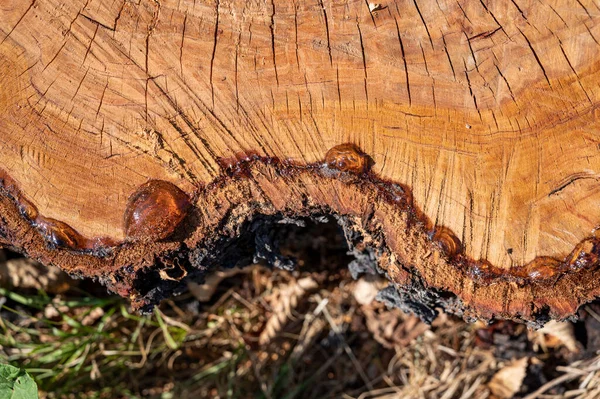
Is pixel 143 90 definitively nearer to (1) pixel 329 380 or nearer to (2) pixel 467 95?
(2) pixel 467 95

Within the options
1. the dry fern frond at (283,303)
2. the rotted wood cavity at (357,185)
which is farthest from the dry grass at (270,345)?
the rotted wood cavity at (357,185)

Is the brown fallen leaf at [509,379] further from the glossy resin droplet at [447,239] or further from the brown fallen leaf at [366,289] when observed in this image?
the glossy resin droplet at [447,239]

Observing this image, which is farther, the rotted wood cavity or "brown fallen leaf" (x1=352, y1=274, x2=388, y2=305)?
"brown fallen leaf" (x1=352, y1=274, x2=388, y2=305)

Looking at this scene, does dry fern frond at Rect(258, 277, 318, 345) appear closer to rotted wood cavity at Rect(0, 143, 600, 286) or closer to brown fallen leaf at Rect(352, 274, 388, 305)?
brown fallen leaf at Rect(352, 274, 388, 305)

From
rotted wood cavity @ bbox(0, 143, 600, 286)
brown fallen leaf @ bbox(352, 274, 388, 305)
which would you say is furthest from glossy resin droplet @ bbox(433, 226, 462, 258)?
brown fallen leaf @ bbox(352, 274, 388, 305)

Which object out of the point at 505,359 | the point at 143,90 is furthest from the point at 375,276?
the point at 143,90

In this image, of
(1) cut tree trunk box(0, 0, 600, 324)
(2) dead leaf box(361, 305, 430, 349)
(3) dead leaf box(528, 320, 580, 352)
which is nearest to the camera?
(1) cut tree trunk box(0, 0, 600, 324)
